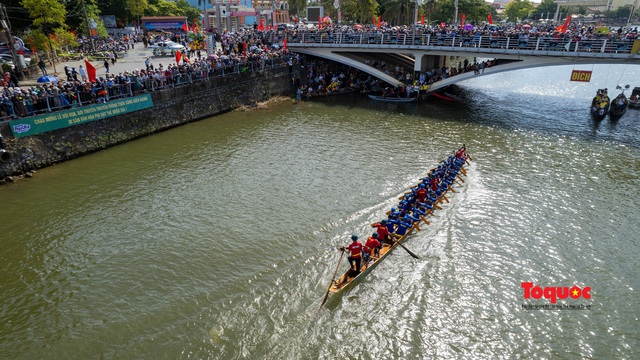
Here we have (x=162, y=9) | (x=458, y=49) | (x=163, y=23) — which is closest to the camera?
(x=458, y=49)

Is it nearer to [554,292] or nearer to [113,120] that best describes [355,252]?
[554,292]

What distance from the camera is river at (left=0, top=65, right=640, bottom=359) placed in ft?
39.7

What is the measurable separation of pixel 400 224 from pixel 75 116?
2080 centimetres

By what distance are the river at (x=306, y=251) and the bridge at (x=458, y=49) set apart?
671 centimetres

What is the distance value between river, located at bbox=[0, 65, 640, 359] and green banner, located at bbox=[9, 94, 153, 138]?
7.61ft

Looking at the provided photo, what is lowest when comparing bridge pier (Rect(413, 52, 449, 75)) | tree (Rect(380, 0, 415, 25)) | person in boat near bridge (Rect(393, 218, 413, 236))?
person in boat near bridge (Rect(393, 218, 413, 236))

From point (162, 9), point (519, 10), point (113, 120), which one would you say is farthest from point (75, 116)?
point (519, 10)

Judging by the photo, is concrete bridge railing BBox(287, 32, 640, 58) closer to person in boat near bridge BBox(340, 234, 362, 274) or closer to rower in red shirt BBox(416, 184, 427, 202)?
rower in red shirt BBox(416, 184, 427, 202)

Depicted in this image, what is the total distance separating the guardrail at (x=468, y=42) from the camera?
29.5 m

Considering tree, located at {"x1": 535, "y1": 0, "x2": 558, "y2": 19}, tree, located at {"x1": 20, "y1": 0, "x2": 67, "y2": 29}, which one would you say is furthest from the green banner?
tree, located at {"x1": 535, "y1": 0, "x2": 558, "y2": 19}

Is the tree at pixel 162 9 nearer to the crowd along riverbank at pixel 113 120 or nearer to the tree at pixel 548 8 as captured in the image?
the crowd along riverbank at pixel 113 120

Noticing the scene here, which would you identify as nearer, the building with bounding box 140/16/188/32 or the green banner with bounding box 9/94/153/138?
the green banner with bounding box 9/94/153/138

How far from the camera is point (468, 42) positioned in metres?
34.6

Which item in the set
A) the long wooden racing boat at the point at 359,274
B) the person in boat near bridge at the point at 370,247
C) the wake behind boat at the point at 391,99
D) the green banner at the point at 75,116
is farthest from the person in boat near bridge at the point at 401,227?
the wake behind boat at the point at 391,99
